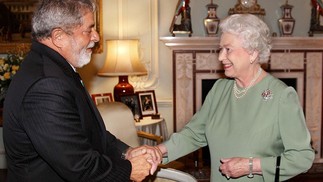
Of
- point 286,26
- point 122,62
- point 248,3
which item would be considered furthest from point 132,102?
point 286,26

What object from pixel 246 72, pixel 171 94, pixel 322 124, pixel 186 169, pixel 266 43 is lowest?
pixel 186 169

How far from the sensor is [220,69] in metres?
5.46

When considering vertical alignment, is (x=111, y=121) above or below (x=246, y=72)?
below

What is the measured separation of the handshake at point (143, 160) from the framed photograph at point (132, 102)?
2463mm

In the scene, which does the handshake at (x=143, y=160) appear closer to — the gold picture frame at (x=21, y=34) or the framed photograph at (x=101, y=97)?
the framed photograph at (x=101, y=97)

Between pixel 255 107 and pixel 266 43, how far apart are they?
320 millimetres

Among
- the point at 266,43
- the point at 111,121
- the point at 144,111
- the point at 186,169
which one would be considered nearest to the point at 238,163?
the point at 266,43

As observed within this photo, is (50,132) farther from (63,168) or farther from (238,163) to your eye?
(238,163)

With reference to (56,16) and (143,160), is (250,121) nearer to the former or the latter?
(143,160)

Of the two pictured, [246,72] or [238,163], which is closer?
[238,163]

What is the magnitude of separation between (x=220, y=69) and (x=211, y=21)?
0.61m

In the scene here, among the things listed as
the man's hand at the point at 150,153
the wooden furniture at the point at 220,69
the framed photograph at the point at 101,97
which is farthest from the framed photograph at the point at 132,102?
the man's hand at the point at 150,153

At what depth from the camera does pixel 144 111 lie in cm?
504

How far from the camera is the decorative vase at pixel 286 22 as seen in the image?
17.5 feet
